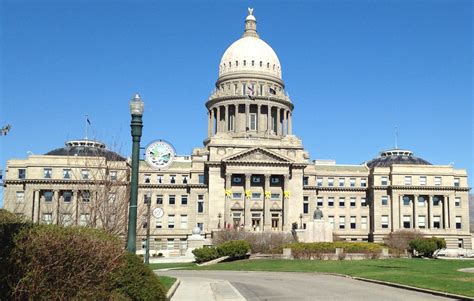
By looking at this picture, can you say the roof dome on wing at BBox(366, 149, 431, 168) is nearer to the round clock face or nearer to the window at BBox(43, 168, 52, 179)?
the window at BBox(43, 168, 52, 179)

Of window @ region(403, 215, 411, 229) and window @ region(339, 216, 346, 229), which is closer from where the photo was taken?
window @ region(403, 215, 411, 229)

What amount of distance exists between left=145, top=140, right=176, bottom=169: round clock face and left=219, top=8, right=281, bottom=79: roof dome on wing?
307ft

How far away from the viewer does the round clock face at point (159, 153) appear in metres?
22.4

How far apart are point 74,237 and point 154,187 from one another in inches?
3429

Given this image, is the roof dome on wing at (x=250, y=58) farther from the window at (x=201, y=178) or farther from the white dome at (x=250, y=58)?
the window at (x=201, y=178)

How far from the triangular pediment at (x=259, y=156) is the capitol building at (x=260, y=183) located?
0.51ft

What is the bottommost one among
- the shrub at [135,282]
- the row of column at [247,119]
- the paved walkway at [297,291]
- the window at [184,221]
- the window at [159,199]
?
the paved walkway at [297,291]

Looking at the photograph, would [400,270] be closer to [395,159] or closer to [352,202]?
[352,202]

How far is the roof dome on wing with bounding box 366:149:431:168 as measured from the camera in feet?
366

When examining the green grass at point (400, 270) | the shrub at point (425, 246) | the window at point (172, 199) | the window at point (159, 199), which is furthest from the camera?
the window at point (172, 199)

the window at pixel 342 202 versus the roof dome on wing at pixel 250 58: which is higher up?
the roof dome on wing at pixel 250 58

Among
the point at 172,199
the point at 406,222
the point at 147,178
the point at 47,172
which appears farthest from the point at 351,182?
the point at 47,172

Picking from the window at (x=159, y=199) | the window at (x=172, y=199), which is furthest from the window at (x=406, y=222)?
the window at (x=159, y=199)

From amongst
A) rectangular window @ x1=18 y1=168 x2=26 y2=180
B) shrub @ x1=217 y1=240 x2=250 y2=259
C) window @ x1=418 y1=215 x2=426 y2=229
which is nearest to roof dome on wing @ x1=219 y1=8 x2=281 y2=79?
window @ x1=418 y1=215 x2=426 y2=229
